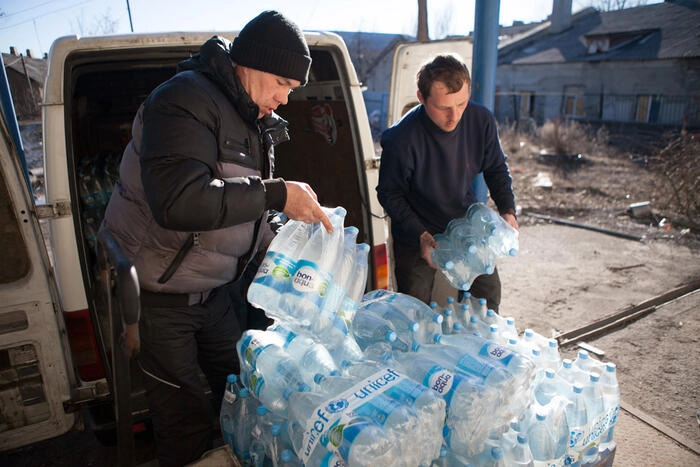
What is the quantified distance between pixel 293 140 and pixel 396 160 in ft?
3.86

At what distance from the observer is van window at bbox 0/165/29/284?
81.8 inches

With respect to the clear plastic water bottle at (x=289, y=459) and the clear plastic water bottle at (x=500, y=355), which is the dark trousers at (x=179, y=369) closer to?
the clear plastic water bottle at (x=289, y=459)

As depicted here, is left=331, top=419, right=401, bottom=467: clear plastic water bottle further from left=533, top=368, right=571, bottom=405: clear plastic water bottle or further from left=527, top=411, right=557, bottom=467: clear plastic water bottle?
left=533, top=368, right=571, bottom=405: clear plastic water bottle

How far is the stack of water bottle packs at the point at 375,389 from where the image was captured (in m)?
1.50

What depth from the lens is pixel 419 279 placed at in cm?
315

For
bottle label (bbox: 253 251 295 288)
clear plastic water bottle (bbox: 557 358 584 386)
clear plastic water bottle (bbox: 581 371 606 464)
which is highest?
bottle label (bbox: 253 251 295 288)

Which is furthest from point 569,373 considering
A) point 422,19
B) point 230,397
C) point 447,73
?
point 422,19

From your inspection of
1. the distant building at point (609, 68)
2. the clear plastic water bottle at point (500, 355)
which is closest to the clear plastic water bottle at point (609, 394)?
the clear plastic water bottle at point (500, 355)

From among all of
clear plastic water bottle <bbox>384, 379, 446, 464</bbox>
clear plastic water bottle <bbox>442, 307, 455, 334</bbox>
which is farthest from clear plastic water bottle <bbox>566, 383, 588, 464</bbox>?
clear plastic water bottle <bbox>384, 379, 446, 464</bbox>

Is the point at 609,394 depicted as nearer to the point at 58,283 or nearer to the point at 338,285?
the point at 338,285

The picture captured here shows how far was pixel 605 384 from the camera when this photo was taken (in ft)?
7.26

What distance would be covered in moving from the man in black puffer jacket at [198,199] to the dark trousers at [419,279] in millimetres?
1155

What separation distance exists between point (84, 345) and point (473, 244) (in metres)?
2.28

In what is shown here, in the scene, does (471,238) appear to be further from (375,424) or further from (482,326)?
(375,424)
